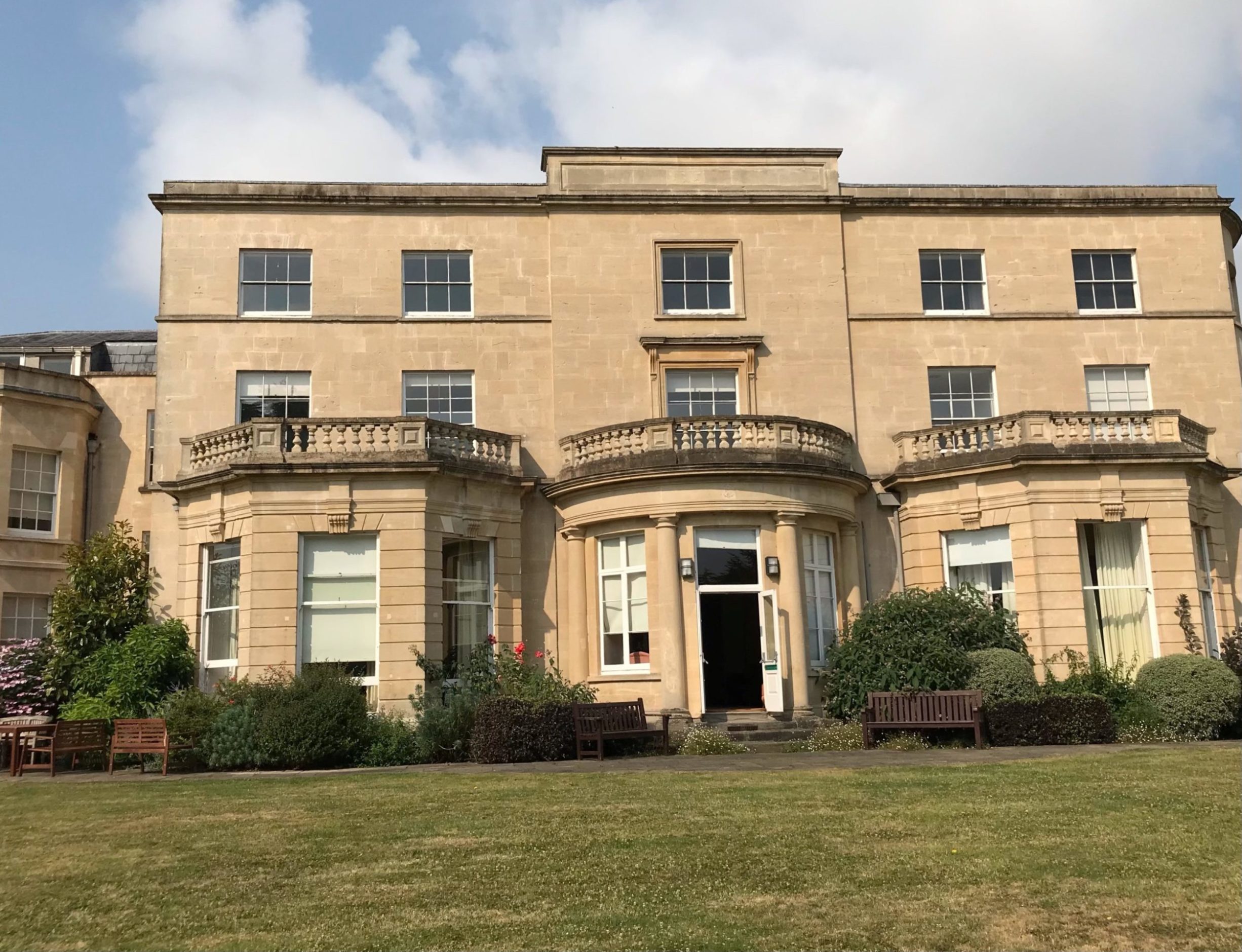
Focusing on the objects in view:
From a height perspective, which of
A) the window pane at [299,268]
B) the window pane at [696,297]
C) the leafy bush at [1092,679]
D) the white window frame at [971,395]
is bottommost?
the leafy bush at [1092,679]

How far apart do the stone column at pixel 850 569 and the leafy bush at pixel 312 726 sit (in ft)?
30.3

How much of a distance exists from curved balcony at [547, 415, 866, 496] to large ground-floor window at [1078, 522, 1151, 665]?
15.3ft

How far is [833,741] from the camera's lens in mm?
18047

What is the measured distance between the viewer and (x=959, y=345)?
80.8 ft

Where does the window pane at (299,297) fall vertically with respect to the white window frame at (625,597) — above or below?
above

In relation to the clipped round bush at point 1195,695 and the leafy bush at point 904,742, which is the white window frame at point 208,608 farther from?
the clipped round bush at point 1195,695

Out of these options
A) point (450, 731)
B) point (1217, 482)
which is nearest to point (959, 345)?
point (1217, 482)

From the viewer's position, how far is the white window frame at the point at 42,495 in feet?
83.1

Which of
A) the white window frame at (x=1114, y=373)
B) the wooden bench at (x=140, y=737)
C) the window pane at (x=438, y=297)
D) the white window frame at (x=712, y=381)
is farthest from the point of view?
the white window frame at (x=1114, y=373)

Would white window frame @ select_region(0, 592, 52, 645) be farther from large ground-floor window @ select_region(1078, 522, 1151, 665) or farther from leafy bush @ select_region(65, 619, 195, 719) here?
large ground-floor window @ select_region(1078, 522, 1151, 665)

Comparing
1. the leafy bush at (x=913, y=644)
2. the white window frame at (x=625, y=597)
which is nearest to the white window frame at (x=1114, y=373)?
the leafy bush at (x=913, y=644)

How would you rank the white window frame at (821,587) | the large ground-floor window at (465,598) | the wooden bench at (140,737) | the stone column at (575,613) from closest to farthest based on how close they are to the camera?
the wooden bench at (140,737) → the large ground-floor window at (465,598) → the white window frame at (821,587) → the stone column at (575,613)

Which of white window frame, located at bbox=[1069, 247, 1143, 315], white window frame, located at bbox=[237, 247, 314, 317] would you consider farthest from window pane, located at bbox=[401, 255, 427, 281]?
white window frame, located at bbox=[1069, 247, 1143, 315]

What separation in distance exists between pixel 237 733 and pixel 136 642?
4.93 metres
